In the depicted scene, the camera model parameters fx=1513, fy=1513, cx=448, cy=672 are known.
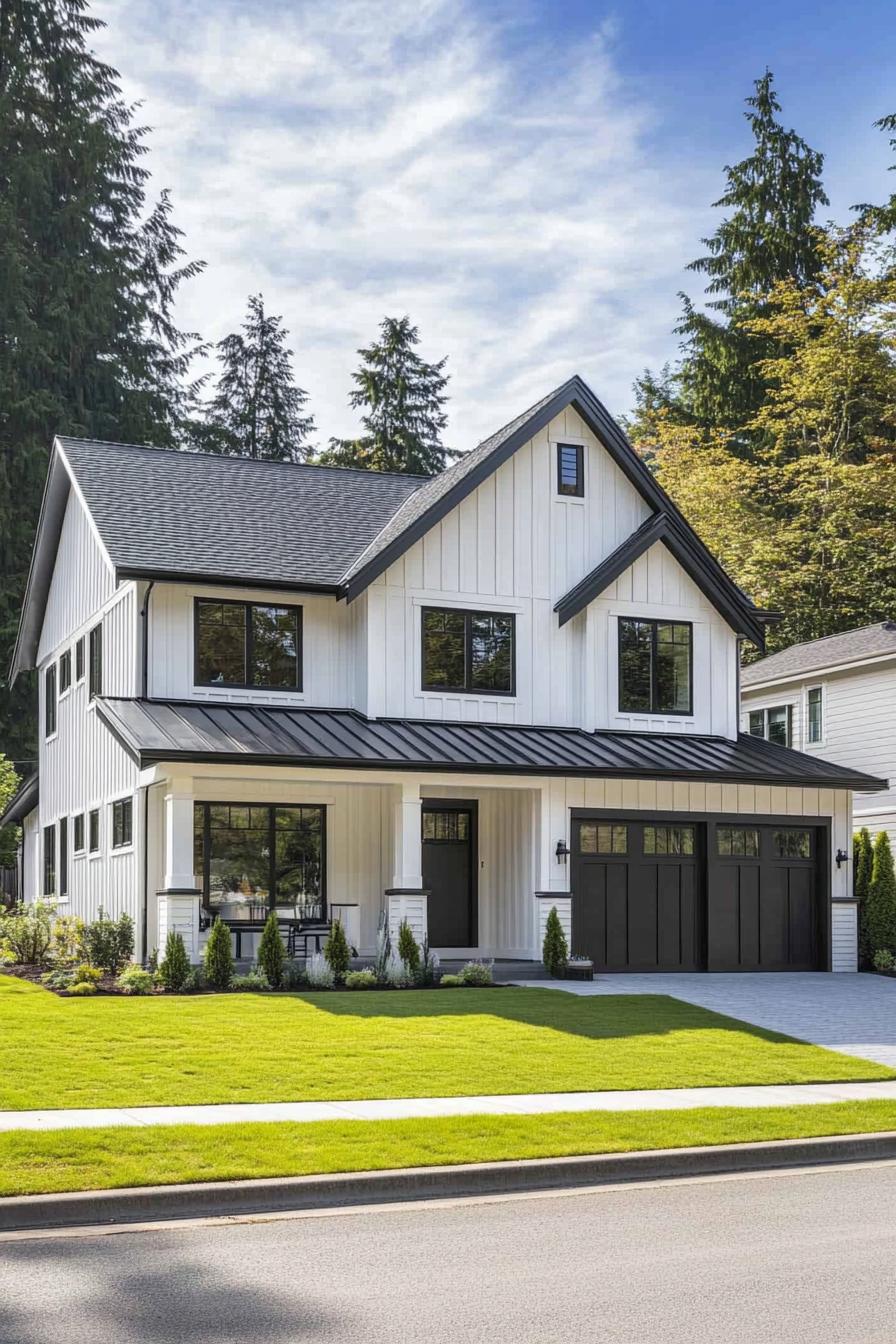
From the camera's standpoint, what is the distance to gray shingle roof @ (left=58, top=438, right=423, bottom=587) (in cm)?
2430

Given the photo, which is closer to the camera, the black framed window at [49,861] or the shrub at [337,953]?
the shrub at [337,953]

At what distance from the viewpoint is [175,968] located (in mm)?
19391

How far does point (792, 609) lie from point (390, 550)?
2205 cm

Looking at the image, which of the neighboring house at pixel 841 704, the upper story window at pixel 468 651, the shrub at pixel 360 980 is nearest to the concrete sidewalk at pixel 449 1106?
the shrub at pixel 360 980

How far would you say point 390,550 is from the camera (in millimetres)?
24250

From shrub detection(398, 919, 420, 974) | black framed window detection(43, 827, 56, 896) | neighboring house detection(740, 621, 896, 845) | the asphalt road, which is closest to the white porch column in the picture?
shrub detection(398, 919, 420, 974)

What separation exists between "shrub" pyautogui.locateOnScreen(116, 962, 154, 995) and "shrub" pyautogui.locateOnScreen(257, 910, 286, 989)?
1.46 m

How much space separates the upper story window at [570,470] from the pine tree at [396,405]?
28868 millimetres

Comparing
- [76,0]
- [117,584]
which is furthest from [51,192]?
[117,584]

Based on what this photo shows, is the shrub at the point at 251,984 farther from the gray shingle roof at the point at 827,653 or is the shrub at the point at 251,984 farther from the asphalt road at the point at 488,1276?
the gray shingle roof at the point at 827,653

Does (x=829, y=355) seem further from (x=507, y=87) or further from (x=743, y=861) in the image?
(x=507, y=87)

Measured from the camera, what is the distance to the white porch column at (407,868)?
73.4ft

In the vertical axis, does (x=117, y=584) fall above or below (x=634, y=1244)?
above

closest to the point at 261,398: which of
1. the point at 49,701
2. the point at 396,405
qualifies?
the point at 396,405
